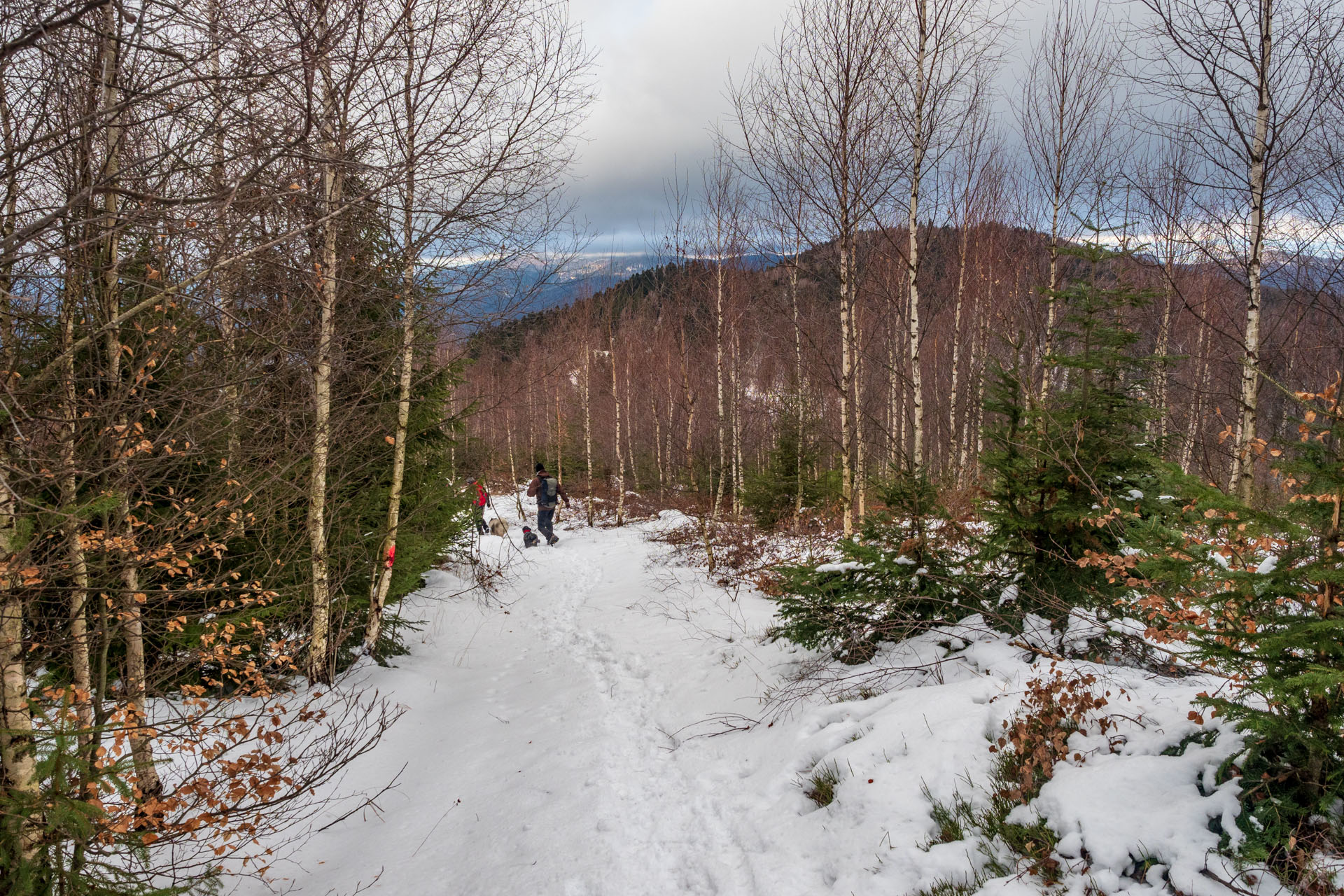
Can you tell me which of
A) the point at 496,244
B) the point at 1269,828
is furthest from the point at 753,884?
the point at 496,244

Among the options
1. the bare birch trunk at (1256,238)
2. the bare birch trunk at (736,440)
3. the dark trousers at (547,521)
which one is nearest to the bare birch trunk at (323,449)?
the bare birch trunk at (1256,238)

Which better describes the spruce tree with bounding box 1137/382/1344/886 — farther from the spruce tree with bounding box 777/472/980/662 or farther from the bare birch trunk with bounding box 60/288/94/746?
the bare birch trunk with bounding box 60/288/94/746

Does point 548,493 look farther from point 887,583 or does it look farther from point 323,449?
point 887,583

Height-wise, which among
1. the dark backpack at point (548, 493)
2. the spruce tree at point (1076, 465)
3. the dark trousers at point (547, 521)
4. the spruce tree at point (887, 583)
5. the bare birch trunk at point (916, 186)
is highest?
the bare birch trunk at point (916, 186)

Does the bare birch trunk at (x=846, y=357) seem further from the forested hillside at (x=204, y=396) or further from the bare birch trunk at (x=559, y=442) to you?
the bare birch trunk at (x=559, y=442)

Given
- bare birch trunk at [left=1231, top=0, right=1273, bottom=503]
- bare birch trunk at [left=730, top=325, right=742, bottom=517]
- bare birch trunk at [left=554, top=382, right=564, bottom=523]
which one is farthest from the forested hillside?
bare birch trunk at [left=554, top=382, right=564, bottom=523]

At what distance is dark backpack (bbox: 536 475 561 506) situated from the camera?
1507 cm

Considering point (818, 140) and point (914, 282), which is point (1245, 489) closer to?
point (914, 282)

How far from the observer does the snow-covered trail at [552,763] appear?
3.61m

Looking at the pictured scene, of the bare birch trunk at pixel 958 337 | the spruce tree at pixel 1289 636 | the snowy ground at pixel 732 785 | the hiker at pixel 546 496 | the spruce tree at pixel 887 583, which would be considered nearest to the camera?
the spruce tree at pixel 1289 636

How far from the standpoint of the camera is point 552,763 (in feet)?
15.7

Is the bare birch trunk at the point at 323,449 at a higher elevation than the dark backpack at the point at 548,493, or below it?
higher

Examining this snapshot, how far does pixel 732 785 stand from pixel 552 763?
146 cm

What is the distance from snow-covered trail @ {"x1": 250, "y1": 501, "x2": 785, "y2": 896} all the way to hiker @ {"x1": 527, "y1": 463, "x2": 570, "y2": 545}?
6026 mm
